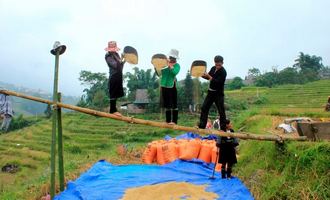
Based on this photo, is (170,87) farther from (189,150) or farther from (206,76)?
(189,150)

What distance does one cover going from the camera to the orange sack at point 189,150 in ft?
31.3

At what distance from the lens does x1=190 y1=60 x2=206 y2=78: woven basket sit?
6168 millimetres

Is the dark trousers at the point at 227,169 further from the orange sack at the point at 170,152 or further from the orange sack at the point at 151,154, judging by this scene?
the orange sack at the point at 151,154

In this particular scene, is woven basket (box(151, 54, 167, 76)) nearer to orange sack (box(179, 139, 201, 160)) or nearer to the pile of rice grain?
the pile of rice grain

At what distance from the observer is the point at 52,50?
642 cm

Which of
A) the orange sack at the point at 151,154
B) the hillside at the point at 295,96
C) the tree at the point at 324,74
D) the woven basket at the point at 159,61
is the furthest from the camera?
the tree at the point at 324,74

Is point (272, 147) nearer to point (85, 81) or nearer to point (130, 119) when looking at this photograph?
point (130, 119)

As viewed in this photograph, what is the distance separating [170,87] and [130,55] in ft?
2.92

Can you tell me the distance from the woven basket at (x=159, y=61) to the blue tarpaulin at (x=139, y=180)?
2345 mm

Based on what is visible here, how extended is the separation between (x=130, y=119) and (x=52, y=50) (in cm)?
192

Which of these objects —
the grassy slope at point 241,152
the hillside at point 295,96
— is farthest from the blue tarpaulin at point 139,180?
the hillside at point 295,96

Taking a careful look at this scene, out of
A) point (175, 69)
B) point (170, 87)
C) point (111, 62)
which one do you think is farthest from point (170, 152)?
point (111, 62)

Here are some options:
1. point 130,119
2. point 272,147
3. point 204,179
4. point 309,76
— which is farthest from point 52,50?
point 309,76

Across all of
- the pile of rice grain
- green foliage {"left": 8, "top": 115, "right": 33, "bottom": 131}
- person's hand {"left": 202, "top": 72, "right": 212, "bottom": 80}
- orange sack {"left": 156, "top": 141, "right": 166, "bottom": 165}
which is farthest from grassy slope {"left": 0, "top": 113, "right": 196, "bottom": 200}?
person's hand {"left": 202, "top": 72, "right": 212, "bottom": 80}
